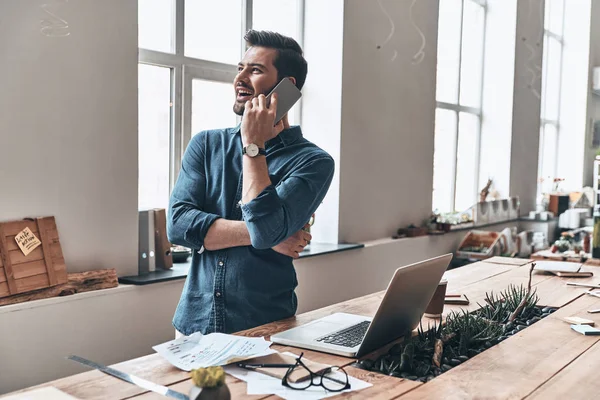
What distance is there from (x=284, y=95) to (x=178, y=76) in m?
1.70

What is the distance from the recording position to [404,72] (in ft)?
16.9

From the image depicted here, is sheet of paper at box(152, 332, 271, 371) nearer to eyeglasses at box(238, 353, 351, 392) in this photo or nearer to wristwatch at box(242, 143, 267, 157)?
eyeglasses at box(238, 353, 351, 392)

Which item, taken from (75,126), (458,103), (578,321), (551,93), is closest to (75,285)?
(75,126)

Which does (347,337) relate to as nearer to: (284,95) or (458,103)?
(284,95)

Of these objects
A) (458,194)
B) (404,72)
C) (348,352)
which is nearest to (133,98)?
(348,352)

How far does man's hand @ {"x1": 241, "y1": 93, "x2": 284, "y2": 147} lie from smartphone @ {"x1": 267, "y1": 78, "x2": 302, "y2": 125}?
0.12 ft

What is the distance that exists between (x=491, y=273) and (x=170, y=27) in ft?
7.19

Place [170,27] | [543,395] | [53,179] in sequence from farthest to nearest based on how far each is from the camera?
[170,27] < [53,179] < [543,395]

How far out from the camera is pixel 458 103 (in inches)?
260

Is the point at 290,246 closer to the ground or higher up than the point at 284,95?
closer to the ground

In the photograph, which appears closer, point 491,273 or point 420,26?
point 491,273

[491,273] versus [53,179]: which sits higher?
[53,179]

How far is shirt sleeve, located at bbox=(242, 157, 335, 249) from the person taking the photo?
73.6 inches

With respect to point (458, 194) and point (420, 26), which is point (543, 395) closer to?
point (420, 26)
